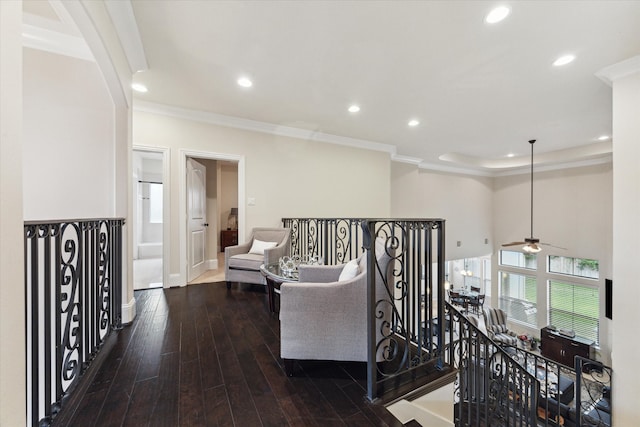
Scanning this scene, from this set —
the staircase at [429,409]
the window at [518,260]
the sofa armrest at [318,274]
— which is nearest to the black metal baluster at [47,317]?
the sofa armrest at [318,274]

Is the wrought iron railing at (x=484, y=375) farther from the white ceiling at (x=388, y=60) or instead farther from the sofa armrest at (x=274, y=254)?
the white ceiling at (x=388, y=60)

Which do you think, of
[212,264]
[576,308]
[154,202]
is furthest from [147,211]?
[576,308]

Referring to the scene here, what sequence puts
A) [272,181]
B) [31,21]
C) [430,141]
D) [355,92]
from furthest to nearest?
[430,141] < [272,181] < [355,92] < [31,21]

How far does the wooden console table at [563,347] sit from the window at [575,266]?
1764mm

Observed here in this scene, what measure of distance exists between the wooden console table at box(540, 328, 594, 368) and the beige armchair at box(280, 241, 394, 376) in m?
7.71

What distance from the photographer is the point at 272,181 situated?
4.63 m

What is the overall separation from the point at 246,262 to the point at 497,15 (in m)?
3.74

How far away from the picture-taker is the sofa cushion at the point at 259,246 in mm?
3908

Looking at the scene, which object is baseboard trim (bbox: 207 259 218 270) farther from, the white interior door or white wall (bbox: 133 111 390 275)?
white wall (bbox: 133 111 390 275)

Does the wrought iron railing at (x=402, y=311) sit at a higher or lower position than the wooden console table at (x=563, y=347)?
higher

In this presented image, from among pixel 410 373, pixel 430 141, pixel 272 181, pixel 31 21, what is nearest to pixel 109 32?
pixel 31 21

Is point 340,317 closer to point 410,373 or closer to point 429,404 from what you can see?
point 410,373

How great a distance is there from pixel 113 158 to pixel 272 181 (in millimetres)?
2492

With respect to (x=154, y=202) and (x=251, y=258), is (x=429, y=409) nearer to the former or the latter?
(x=251, y=258)
